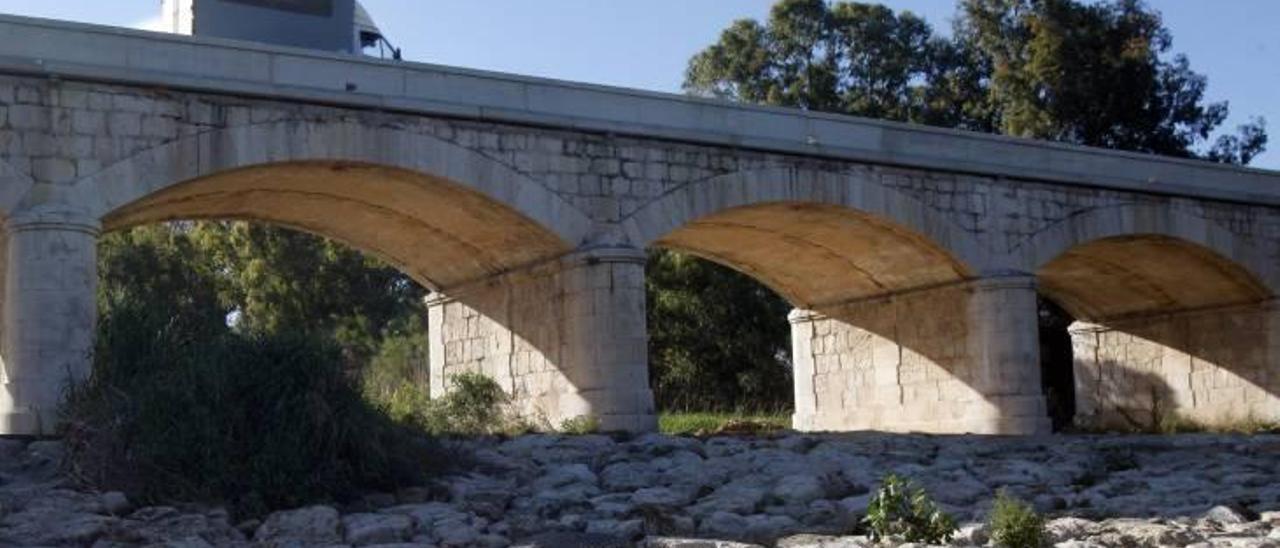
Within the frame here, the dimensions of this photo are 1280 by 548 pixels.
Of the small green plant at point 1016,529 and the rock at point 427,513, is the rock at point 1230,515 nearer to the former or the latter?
the small green plant at point 1016,529

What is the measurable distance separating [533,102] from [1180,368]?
11.8 metres

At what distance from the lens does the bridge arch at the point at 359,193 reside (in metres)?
13.5

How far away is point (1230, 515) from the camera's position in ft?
37.1

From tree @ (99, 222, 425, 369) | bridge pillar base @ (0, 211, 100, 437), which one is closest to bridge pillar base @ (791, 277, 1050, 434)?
bridge pillar base @ (0, 211, 100, 437)

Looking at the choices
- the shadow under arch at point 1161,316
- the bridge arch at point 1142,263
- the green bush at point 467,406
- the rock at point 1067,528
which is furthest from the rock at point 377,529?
the shadow under arch at point 1161,316

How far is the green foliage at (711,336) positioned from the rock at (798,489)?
15.7 metres

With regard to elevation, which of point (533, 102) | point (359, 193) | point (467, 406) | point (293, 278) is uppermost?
point (533, 102)

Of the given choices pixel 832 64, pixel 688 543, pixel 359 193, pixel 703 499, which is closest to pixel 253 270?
pixel 832 64

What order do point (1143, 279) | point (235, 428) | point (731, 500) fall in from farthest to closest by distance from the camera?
1. point (1143, 279)
2. point (731, 500)
3. point (235, 428)

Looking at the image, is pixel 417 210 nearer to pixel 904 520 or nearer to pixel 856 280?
pixel 856 280

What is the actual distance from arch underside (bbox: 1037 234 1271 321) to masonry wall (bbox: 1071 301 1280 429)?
8.5 inches

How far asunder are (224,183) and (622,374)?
161 inches

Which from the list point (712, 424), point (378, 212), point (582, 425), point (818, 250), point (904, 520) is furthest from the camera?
point (712, 424)

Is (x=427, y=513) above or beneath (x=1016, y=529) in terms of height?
above
